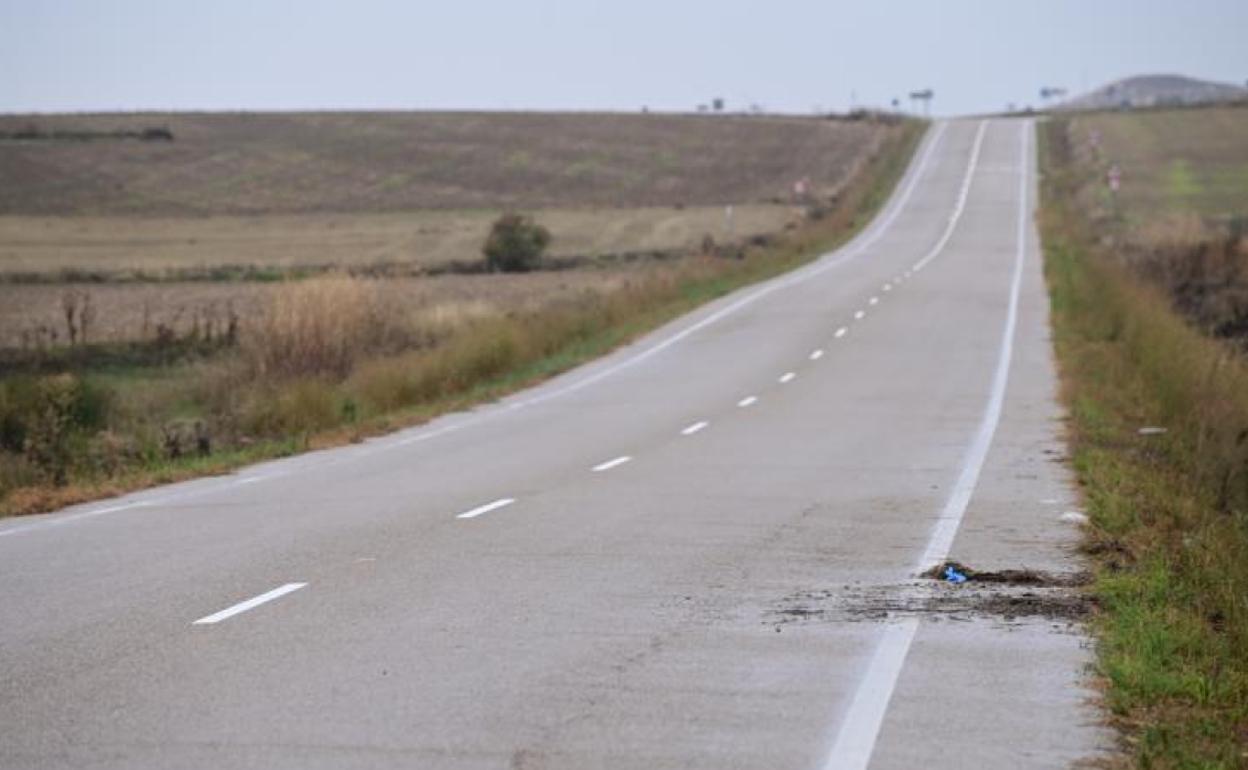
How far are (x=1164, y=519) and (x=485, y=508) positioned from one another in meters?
5.24

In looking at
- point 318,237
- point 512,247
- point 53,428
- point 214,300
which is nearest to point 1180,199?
point 512,247

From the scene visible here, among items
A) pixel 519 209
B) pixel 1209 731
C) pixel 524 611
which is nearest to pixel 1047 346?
pixel 524 611

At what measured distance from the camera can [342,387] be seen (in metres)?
27.5

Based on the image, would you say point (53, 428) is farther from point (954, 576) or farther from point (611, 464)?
point (954, 576)

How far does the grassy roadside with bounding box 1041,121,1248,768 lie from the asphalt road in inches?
13.1

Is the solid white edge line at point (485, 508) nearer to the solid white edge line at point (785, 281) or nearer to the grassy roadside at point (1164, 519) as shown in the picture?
the grassy roadside at point (1164, 519)

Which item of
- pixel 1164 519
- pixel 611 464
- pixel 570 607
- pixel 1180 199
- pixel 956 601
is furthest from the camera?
pixel 1180 199

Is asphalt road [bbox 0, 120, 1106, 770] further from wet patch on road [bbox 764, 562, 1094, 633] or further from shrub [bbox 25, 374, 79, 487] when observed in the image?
shrub [bbox 25, 374, 79, 487]

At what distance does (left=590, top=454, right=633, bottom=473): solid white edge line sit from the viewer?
1891 centimetres

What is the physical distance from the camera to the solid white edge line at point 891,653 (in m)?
7.33

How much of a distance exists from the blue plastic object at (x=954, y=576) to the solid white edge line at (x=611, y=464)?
725 cm

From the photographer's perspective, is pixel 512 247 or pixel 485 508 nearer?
pixel 485 508

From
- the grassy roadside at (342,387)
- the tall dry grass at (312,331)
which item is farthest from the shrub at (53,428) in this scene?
the tall dry grass at (312,331)

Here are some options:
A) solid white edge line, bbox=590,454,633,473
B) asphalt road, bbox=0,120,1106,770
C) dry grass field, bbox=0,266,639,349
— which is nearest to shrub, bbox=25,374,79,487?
asphalt road, bbox=0,120,1106,770
